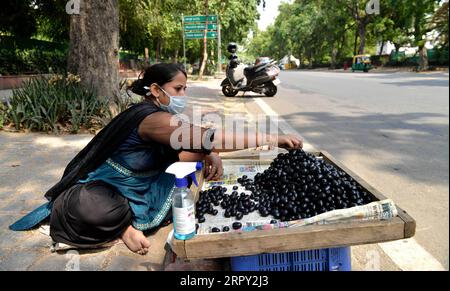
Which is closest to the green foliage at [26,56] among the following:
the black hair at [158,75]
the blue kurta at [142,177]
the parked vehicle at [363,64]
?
the black hair at [158,75]

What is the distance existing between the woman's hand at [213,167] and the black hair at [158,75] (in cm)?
61

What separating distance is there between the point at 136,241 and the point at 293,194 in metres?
1.11

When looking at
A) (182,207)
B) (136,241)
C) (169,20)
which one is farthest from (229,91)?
(169,20)

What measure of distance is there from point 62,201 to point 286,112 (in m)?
7.08

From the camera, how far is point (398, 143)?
5.15 m

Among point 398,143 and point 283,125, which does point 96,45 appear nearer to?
point 283,125

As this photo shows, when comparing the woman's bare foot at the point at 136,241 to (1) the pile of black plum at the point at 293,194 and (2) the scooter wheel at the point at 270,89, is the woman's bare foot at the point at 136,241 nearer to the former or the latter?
(1) the pile of black plum at the point at 293,194

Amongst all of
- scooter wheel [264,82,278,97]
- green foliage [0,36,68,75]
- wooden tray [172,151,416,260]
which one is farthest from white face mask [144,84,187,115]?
green foliage [0,36,68,75]

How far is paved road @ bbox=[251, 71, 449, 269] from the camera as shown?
291 centimetres

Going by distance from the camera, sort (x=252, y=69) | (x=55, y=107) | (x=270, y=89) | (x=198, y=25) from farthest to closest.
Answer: (x=198, y=25) < (x=270, y=89) < (x=252, y=69) < (x=55, y=107)

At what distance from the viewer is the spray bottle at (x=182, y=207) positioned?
4.71 feet

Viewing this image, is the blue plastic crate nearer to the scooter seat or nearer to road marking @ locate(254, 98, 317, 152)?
road marking @ locate(254, 98, 317, 152)

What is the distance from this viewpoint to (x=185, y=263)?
203cm
